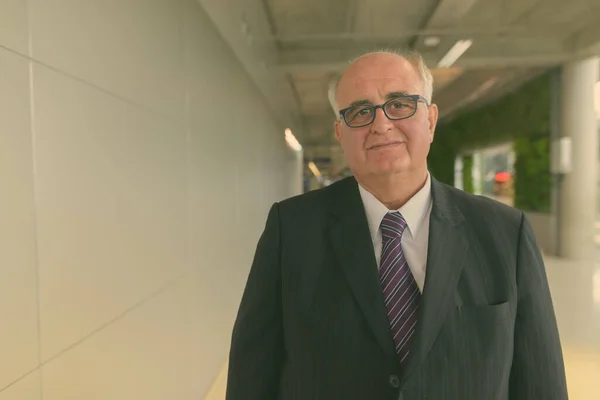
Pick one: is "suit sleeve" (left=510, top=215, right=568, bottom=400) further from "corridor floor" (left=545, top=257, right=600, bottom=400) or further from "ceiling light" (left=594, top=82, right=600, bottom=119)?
"ceiling light" (left=594, top=82, right=600, bottom=119)

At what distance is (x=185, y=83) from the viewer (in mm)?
2838

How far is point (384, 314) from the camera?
1059 millimetres

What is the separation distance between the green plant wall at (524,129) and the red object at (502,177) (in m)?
0.86

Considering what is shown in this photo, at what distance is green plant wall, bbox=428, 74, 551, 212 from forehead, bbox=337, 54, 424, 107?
739 cm

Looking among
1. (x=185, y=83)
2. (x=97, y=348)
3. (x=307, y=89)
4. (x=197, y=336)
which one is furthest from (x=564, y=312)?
(x=307, y=89)

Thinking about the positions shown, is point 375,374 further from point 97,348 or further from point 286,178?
point 286,178

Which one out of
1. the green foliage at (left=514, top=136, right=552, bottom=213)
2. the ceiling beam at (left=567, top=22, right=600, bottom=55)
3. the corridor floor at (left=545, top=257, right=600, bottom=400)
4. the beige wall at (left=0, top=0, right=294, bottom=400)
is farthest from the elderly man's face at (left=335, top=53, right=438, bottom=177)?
the green foliage at (left=514, top=136, right=552, bottom=213)

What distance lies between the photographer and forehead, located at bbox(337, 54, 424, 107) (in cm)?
115

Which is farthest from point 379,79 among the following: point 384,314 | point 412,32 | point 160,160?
point 412,32

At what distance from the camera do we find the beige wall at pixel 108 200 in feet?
4.08

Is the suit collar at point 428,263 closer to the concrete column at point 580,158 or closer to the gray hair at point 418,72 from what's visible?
the gray hair at point 418,72

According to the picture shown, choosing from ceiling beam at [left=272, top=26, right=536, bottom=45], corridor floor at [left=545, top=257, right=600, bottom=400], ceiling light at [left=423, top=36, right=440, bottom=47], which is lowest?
corridor floor at [left=545, top=257, right=600, bottom=400]

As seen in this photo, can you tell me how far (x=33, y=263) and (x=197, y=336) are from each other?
6.21 ft

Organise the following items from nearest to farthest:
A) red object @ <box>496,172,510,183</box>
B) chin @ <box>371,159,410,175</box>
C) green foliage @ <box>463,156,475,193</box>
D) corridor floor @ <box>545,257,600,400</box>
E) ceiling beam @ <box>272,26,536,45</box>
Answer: chin @ <box>371,159,410,175</box> → corridor floor @ <box>545,257,600,400</box> → ceiling beam @ <box>272,26,536,45</box> → red object @ <box>496,172,510,183</box> → green foliage @ <box>463,156,475,193</box>
